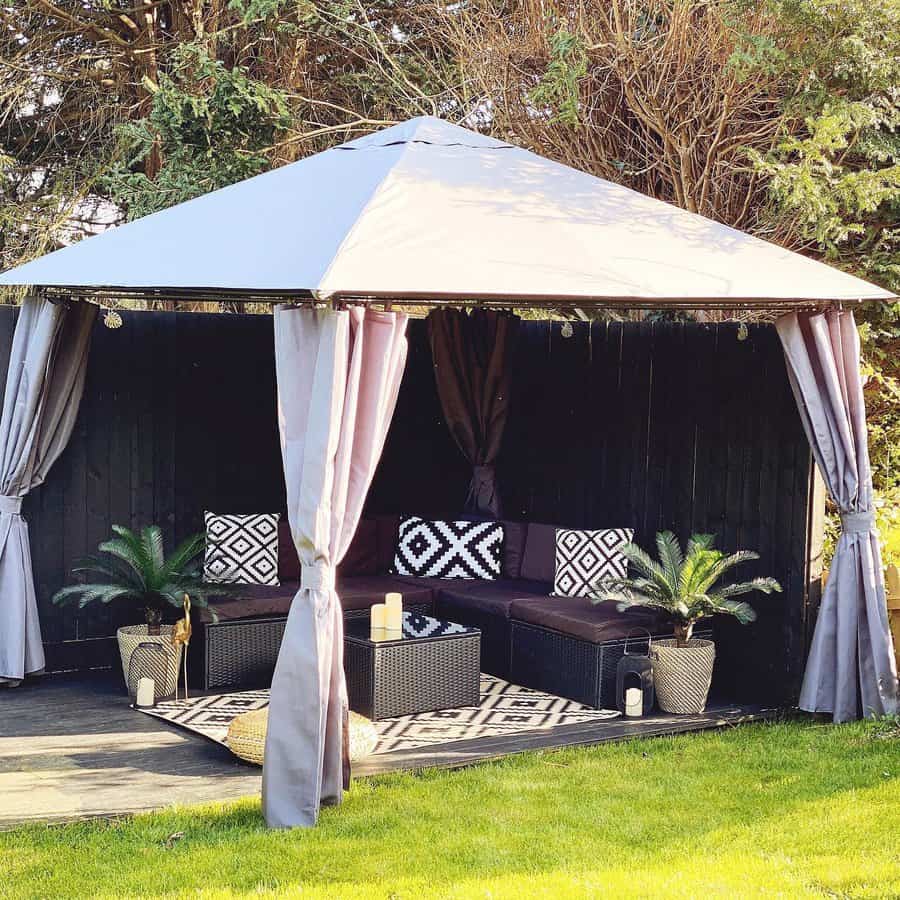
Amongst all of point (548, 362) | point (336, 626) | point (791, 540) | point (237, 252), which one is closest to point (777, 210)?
point (548, 362)

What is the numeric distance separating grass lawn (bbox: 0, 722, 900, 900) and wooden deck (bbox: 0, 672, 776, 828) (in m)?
0.18

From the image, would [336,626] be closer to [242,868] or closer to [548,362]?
[242,868]

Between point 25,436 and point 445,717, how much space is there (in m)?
2.62

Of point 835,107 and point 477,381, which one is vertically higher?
point 835,107

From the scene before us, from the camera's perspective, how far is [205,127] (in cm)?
1048

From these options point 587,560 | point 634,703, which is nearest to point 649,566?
point 634,703

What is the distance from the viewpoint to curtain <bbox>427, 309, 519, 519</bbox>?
8.48 metres

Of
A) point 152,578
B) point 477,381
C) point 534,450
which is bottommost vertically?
point 152,578

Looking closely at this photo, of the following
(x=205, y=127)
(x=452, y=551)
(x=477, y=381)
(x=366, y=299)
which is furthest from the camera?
(x=205, y=127)

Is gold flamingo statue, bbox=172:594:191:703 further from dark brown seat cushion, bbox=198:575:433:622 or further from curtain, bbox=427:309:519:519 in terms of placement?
curtain, bbox=427:309:519:519

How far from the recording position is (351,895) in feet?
14.0

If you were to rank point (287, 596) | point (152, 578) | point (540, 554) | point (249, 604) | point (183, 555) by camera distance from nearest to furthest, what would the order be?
point (152, 578), point (183, 555), point (249, 604), point (287, 596), point (540, 554)

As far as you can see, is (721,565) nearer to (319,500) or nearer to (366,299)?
(366,299)

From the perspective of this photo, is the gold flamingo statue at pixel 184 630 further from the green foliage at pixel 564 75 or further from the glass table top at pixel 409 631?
the green foliage at pixel 564 75
